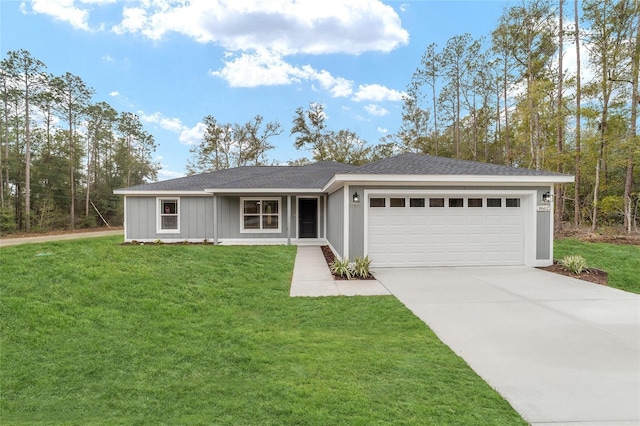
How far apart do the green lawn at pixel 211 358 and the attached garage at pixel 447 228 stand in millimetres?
3007

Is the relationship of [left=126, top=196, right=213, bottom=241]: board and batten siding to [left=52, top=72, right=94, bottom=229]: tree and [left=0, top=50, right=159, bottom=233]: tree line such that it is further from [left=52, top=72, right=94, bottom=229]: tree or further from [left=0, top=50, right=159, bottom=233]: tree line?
[left=52, top=72, right=94, bottom=229]: tree

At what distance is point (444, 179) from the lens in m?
7.89

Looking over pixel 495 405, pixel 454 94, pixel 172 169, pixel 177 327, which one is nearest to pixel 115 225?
pixel 172 169

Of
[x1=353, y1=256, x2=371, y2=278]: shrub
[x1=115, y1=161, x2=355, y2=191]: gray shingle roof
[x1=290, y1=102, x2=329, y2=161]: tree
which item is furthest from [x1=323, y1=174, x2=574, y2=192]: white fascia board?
[x1=290, y1=102, x2=329, y2=161]: tree

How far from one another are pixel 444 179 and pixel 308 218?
6648 mm

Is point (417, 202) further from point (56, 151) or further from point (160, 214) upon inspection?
point (56, 151)

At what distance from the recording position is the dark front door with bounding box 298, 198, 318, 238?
13.2m

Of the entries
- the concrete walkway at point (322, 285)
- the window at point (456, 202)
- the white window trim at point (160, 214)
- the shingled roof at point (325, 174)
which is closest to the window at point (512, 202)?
the shingled roof at point (325, 174)

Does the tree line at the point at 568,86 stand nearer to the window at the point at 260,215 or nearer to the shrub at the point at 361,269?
the shrub at the point at 361,269

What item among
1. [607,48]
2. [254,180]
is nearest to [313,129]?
[254,180]

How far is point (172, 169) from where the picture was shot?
33.4 meters

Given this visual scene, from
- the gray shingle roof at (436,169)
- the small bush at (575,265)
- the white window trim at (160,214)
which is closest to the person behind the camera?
the small bush at (575,265)

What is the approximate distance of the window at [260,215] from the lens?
506 inches

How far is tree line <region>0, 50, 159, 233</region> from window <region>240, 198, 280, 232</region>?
16.5 meters
